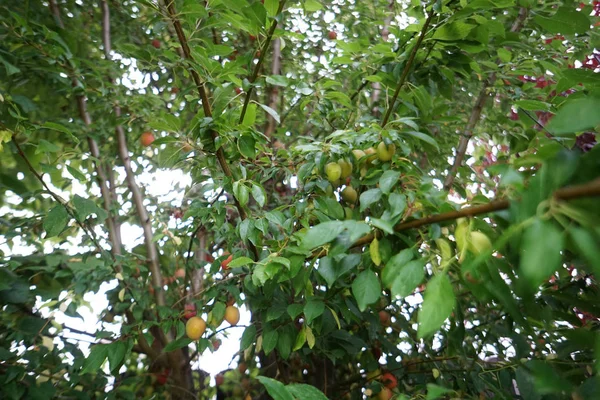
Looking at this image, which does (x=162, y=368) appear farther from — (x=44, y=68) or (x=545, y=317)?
(x=545, y=317)

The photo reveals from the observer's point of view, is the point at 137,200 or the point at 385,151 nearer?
the point at 385,151

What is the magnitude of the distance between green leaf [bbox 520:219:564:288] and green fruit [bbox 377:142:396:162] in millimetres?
460

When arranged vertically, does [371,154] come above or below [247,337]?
Result: above

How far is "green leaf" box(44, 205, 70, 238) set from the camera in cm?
90

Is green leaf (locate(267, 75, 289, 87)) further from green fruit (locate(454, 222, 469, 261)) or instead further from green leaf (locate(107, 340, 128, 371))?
green leaf (locate(107, 340, 128, 371))

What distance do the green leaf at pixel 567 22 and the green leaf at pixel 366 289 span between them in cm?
37

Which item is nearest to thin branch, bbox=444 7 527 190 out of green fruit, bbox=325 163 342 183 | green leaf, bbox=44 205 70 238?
green fruit, bbox=325 163 342 183

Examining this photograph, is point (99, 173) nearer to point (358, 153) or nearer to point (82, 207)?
point (82, 207)

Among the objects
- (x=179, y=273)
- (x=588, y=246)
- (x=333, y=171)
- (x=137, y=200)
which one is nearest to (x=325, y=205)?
(x=333, y=171)

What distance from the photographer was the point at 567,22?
0.52 metres

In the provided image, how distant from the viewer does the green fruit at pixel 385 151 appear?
0.78 meters

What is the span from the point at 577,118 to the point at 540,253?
10 cm

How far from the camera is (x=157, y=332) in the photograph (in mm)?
1567

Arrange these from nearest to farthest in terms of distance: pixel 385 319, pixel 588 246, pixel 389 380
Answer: pixel 588 246, pixel 389 380, pixel 385 319
